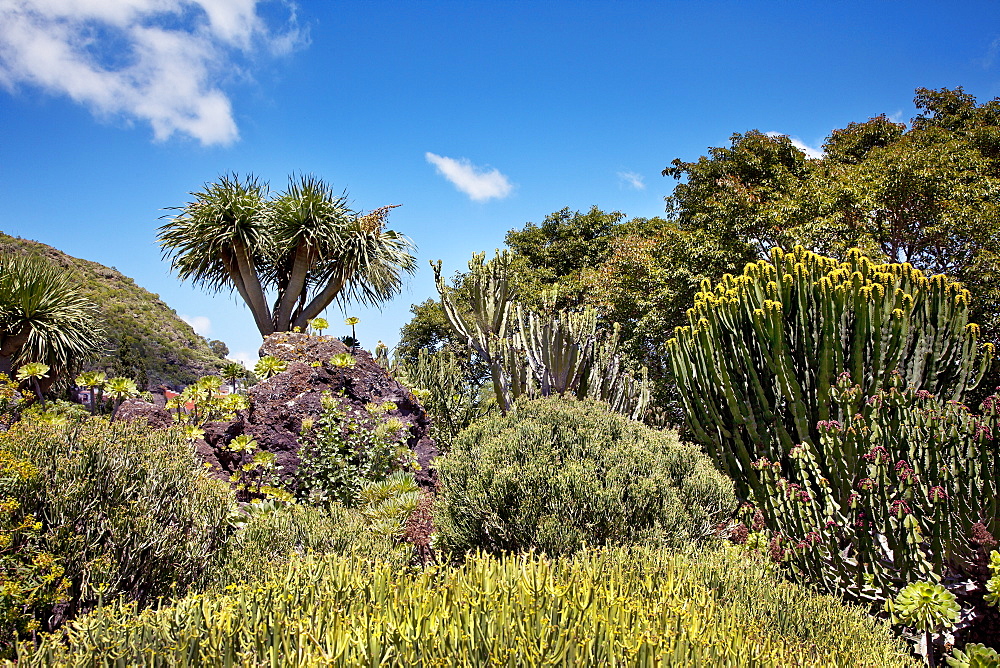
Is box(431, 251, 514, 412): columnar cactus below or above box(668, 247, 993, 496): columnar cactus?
above

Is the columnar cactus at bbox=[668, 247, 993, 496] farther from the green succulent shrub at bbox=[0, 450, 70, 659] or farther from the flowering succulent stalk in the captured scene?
the green succulent shrub at bbox=[0, 450, 70, 659]

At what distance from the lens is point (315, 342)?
7609mm

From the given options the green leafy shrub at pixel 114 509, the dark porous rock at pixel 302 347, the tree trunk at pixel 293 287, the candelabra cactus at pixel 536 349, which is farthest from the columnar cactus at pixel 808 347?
the tree trunk at pixel 293 287

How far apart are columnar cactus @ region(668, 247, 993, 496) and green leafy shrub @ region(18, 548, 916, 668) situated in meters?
3.64

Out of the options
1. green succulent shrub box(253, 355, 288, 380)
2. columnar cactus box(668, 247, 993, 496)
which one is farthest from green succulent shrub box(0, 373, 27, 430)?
columnar cactus box(668, 247, 993, 496)

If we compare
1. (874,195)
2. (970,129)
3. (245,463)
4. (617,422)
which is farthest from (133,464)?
(970,129)

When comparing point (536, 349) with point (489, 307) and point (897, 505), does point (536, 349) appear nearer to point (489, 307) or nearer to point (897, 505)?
point (489, 307)

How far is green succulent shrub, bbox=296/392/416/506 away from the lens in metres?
6.12

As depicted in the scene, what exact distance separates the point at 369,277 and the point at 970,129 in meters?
13.3

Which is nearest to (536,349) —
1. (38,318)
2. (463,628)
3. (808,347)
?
(808,347)

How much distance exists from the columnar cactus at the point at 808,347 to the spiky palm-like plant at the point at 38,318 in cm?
951

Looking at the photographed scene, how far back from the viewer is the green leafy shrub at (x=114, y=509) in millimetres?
3012

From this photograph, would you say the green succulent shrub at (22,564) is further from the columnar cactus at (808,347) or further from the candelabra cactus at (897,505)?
the columnar cactus at (808,347)

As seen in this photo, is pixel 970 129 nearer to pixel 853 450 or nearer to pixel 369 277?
pixel 853 450
